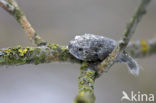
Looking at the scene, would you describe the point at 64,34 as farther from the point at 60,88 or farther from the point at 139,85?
the point at 139,85

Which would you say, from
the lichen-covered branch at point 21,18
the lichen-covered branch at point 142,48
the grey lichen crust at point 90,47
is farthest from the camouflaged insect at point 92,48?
the lichen-covered branch at point 142,48

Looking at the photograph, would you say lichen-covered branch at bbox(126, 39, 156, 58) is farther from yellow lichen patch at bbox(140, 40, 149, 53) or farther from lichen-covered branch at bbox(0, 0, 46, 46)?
lichen-covered branch at bbox(0, 0, 46, 46)

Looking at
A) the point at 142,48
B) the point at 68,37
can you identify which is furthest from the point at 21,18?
the point at 68,37

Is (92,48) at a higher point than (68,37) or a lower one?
lower

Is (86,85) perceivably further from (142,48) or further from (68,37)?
(68,37)

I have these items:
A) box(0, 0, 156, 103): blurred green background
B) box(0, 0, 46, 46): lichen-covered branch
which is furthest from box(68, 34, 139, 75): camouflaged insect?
box(0, 0, 156, 103): blurred green background

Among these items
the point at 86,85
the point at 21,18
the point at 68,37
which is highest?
the point at 68,37

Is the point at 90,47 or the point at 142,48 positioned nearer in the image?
the point at 90,47

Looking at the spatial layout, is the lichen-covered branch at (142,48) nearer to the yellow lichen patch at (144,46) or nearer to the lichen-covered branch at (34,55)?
the yellow lichen patch at (144,46)

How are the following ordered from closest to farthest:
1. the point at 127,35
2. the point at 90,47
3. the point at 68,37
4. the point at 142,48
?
1. the point at 127,35
2. the point at 90,47
3. the point at 142,48
4. the point at 68,37
